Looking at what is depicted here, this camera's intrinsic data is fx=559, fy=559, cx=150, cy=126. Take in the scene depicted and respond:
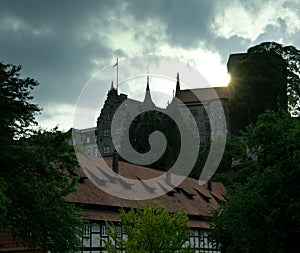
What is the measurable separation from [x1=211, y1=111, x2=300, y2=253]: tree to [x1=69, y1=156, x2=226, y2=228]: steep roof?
19.2 feet

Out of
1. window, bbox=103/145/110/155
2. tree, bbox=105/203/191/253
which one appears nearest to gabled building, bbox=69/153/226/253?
tree, bbox=105/203/191/253

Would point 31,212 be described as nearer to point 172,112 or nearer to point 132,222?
point 132,222

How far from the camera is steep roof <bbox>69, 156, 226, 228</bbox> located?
34938 millimetres

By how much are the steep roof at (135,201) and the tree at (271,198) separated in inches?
231

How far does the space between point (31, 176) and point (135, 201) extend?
1592cm


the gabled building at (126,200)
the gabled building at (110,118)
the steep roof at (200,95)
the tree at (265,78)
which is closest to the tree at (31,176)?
the gabled building at (126,200)

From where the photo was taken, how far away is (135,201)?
1555 inches

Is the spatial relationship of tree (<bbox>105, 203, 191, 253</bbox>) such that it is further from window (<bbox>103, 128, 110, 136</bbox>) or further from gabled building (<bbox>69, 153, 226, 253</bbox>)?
window (<bbox>103, 128, 110, 136</bbox>)

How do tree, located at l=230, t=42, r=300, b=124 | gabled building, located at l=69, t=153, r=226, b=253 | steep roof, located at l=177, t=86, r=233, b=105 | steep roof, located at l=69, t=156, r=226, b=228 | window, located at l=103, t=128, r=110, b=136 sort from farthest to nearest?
steep roof, located at l=177, t=86, r=233, b=105, window, located at l=103, t=128, r=110, b=136, tree, located at l=230, t=42, r=300, b=124, steep roof, located at l=69, t=156, r=226, b=228, gabled building, located at l=69, t=153, r=226, b=253

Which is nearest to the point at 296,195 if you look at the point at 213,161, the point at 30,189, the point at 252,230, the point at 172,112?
the point at 252,230

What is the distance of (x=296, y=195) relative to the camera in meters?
23.9

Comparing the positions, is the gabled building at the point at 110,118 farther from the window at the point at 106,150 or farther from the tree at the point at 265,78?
the tree at the point at 265,78

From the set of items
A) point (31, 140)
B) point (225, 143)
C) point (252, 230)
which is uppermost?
point (225, 143)

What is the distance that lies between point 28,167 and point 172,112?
60972mm
